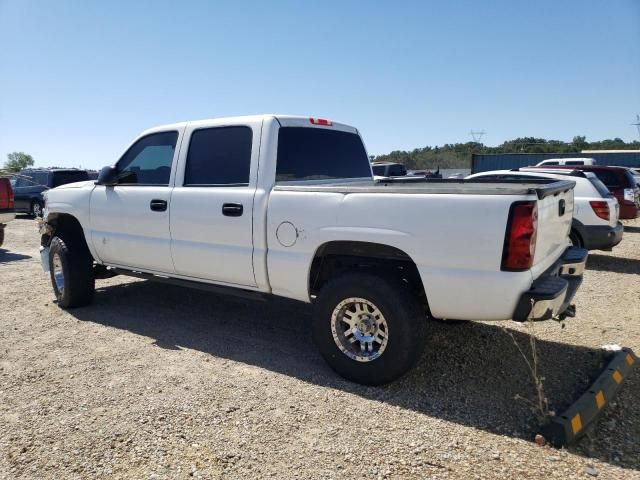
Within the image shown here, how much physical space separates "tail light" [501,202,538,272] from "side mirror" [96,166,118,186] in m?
4.05

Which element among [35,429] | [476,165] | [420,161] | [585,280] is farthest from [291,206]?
[420,161]

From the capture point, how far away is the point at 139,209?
4.91 m

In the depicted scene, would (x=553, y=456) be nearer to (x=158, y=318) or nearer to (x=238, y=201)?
(x=238, y=201)

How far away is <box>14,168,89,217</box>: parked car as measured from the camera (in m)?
17.8

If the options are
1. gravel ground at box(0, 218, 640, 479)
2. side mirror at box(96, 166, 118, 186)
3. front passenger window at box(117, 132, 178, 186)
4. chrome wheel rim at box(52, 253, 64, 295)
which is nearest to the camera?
gravel ground at box(0, 218, 640, 479)

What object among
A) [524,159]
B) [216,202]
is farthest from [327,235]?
[524,159]

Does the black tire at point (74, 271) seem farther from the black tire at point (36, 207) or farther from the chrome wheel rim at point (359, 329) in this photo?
the black tire at point (36, 207)

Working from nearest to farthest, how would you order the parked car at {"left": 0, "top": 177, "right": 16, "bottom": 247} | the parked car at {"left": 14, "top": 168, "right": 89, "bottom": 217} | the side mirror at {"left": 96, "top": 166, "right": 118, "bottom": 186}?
the side mirror at {"left": 96, "top": 166, "right": 118, "bottom": 186} → the parked car at {"left": 0, "top": 177, "right": 16, "bottom": 247} → the parked car at {"left": 14, "top": 168, "right": 89, "bottom": 217}

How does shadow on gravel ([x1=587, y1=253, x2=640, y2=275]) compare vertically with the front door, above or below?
below

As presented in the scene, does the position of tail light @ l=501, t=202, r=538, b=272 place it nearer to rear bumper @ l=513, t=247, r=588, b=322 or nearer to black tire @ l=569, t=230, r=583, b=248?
rear bumper @ l=513, t=247, r=588, b=322

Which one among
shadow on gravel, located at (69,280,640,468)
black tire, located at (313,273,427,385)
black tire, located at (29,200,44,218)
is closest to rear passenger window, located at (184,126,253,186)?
black tire, located at (313,273,427,385)

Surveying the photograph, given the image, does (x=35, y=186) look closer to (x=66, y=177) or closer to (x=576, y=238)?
(x=66, y=177)

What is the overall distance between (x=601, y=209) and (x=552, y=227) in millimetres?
5392

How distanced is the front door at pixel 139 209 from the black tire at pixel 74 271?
0.31 meters
